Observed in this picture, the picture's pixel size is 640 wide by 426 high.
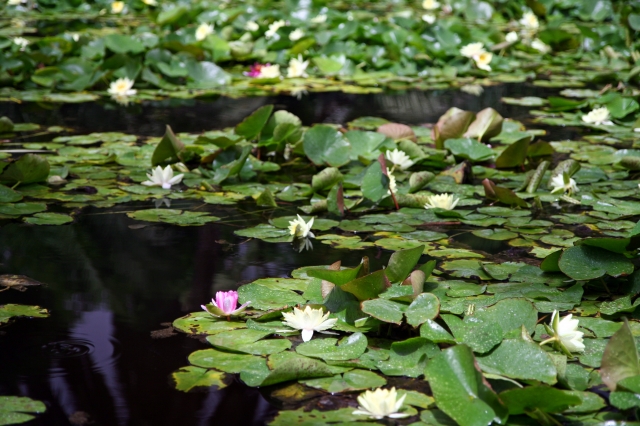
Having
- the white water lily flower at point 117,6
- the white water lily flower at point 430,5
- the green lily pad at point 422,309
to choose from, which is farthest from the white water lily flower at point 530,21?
the green lily pad at point 422,309

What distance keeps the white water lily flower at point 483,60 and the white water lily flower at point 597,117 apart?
1359 mm

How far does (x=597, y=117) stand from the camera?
10.8 feet

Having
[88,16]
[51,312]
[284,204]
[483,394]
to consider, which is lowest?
[88,16]

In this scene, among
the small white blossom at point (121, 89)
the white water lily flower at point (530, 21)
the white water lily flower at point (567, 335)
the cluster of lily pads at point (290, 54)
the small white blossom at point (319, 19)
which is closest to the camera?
the white water lily flower at point (567, 335)

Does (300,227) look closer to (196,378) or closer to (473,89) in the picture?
(196,378)

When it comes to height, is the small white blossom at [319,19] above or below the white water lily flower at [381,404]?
below

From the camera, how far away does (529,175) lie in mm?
2430

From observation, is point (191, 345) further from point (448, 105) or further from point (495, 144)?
point (448, 105)

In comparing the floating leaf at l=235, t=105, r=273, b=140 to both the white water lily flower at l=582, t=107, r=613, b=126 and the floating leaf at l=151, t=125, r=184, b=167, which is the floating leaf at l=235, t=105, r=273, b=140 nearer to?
the floating leaf at l=151, t=125, r=184, b=167

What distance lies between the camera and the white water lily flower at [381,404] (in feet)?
3.66

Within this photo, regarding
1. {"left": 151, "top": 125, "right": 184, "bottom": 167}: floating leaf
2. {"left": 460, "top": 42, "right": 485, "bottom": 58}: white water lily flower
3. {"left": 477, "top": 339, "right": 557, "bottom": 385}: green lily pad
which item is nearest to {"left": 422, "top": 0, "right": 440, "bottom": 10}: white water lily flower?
{"left": 460, "top": 42, "right": 485, "bottom": 58}: white water lily flower

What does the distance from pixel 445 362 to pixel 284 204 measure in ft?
4.07

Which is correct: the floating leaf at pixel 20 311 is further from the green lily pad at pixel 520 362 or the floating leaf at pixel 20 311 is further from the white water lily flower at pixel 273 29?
the white water lily flower at pixel 273 29

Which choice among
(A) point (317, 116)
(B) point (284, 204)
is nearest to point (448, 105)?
(A) point (317, 116)
